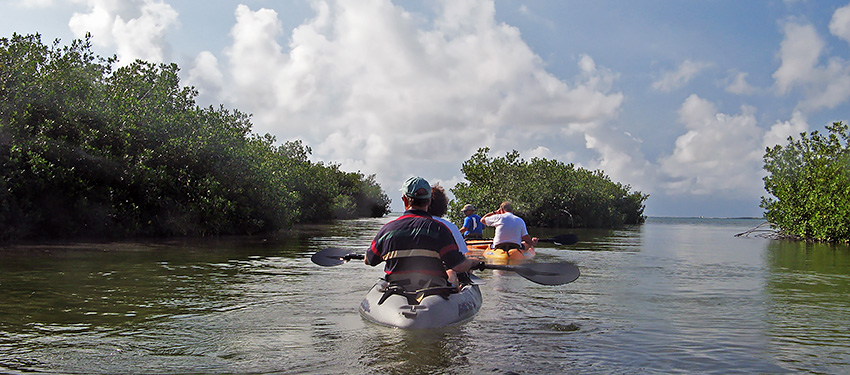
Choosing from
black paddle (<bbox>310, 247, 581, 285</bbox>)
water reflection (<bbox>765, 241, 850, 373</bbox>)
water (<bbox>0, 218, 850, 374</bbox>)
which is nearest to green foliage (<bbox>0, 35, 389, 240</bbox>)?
water (<bbox>0, 218, 850, 374</bbox>)

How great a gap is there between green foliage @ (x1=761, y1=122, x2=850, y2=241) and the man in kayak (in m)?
27.5

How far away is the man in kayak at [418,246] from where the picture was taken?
22.8 ft

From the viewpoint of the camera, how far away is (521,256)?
14.9 metres

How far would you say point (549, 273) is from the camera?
350 inches

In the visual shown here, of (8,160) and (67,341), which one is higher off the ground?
(8,160)

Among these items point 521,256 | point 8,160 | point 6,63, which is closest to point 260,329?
point 521,256

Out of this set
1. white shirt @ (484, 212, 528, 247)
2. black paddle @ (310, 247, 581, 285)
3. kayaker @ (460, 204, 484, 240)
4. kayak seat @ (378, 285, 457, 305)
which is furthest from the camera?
kayaker @ (460, 204, 484, 240)

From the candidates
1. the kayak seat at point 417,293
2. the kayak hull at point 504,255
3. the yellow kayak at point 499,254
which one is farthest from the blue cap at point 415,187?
the kayak hull at point 504,255

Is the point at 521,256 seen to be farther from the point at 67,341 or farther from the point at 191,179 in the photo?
the point at 191,179

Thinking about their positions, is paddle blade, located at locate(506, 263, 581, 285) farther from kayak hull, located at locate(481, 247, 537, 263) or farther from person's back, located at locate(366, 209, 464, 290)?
kayak hull, located at locate(481, 247, 537, 263)

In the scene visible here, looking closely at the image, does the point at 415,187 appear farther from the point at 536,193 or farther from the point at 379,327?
the point at 536,193

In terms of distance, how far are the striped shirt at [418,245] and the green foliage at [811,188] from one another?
90.5ft

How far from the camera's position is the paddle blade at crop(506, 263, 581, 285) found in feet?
29.1

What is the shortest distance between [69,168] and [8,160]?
197cm
